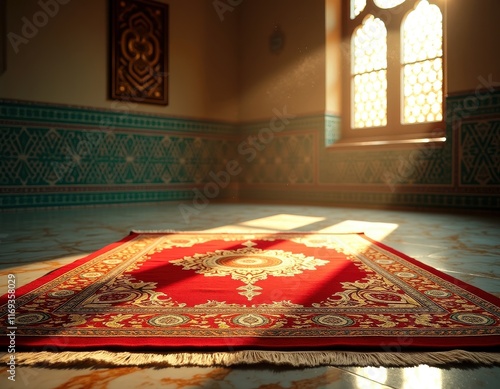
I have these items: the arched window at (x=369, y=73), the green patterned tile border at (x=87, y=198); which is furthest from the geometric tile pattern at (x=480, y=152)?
the green patterned tile border at (x=87, y=198)

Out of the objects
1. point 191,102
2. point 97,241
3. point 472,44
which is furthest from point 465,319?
point 191,102

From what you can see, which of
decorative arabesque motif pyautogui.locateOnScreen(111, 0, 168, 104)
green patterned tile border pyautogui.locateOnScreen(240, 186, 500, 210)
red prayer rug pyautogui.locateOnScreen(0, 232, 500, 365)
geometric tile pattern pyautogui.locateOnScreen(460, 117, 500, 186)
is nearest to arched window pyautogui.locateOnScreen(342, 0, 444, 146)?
geometric tile pattern pyautogui.locateOnScreen(460, 117, 500, 186)

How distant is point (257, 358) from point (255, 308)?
34 centimetres

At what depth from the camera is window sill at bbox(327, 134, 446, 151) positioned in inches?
185

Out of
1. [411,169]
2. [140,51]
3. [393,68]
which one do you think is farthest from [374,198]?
[140,51]

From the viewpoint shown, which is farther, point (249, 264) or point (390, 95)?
point (390, 95)

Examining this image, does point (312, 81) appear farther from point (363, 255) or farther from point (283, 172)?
point (363, 255)

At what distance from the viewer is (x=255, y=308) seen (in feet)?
4.40

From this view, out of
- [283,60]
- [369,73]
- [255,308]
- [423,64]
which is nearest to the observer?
[255,308]

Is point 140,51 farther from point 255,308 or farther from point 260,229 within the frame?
point 255,308

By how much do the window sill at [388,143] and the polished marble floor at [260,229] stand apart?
76 cm

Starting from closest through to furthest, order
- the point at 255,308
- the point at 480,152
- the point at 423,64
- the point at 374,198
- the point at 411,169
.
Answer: the point at 255,308 → the point at 480,152 → the point at 411,169 → the point at 423,64 → the point at 374,198

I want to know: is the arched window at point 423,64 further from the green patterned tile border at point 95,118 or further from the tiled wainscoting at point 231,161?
the green patterned tile border at point 95,118

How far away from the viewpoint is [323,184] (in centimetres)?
567
